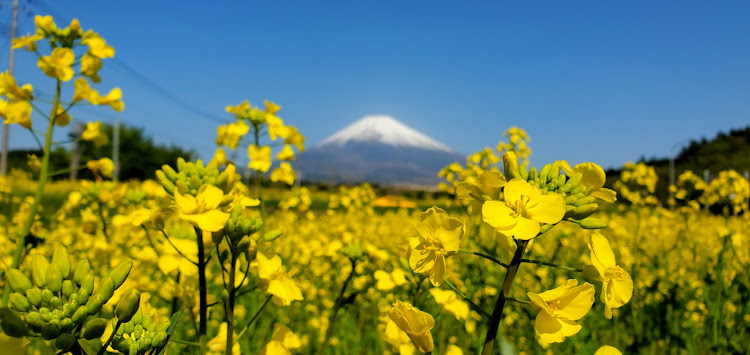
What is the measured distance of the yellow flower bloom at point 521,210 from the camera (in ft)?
3.12

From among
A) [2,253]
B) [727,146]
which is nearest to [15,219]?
[2,253]

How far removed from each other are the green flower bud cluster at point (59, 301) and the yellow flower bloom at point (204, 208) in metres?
0.36

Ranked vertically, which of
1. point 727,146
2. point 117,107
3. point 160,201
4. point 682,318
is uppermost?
point 727,146

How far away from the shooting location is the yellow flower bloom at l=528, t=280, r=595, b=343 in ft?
3.03

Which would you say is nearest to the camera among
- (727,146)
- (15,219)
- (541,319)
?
(541,319)

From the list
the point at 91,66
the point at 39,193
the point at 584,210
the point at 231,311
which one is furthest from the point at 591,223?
the point at 91,66

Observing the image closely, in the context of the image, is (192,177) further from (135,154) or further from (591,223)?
(135,154)

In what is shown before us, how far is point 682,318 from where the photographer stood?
395 centimetres

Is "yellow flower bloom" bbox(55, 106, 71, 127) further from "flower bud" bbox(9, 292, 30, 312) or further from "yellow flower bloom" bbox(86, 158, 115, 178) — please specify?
"flower bud" bbox(9, 292, 30, 312)

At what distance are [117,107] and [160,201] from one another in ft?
3.96

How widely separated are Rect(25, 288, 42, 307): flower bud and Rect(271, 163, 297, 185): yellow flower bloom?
1736 millimetres

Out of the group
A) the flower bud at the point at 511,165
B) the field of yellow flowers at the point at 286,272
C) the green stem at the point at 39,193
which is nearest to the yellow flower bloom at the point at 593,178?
the field of yellow flowers at the point at 286,272

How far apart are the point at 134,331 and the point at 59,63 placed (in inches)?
72.0

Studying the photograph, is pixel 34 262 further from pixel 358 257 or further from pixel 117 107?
pixel 117 107
